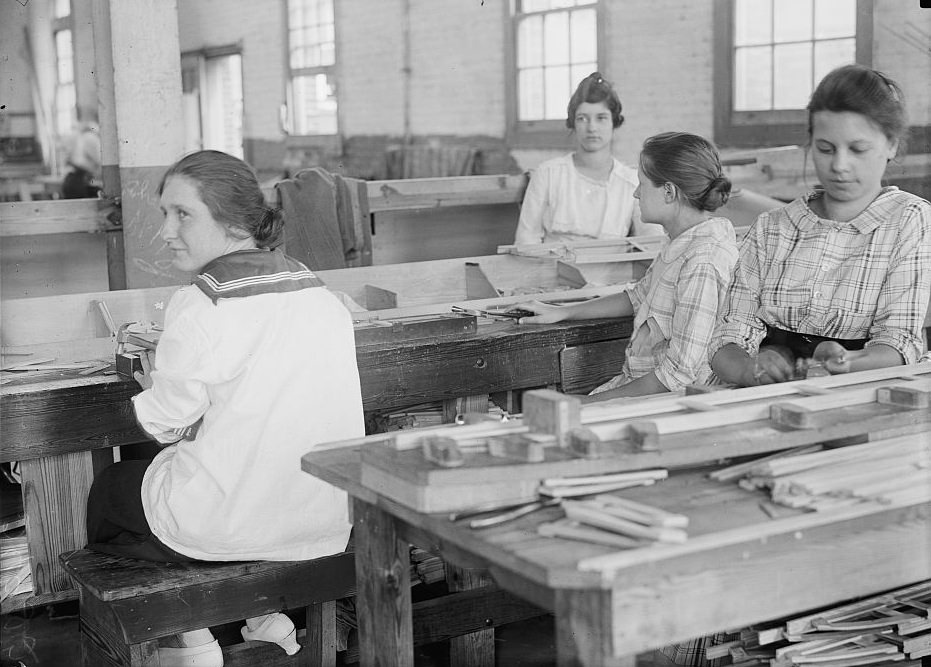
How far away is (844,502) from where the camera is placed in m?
1.92

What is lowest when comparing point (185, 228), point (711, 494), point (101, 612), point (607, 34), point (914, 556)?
point (101, 612)

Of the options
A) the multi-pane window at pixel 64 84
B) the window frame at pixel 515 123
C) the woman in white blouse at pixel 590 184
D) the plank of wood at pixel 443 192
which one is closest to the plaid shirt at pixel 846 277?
the woman in white blouse at pixel 590 184

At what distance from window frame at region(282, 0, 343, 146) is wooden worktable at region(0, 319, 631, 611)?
11045 mm

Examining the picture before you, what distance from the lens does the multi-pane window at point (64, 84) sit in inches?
753

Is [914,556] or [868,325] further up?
[868,325]

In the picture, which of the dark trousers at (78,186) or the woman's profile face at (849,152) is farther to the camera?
the dark trousers at (78,186)

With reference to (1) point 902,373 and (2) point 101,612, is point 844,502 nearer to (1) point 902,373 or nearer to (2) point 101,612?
(1) point 902,373

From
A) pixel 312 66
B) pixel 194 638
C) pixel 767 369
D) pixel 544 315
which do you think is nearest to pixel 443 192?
pixel 544 315

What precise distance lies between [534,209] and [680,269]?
7.95 feet

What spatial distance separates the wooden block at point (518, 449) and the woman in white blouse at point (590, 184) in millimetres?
3781

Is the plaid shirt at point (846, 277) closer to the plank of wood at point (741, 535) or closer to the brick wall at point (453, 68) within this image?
the plank of wood at point (741, 535)

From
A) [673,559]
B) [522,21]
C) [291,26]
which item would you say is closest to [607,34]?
[522,21]

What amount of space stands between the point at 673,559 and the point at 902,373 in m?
1.13

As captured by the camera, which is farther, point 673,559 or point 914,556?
point 914,556
